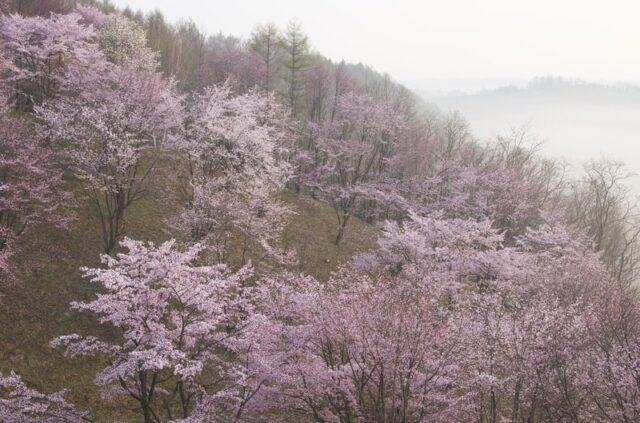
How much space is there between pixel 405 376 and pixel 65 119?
2085 centimetres

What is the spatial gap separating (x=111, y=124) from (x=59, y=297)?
→ 9.08 meters

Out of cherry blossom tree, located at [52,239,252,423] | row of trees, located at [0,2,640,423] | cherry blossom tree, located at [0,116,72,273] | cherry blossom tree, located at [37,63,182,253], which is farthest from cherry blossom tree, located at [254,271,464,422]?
cherry blossom tree, located at [0,116,72,273]

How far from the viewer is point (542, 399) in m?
12.4

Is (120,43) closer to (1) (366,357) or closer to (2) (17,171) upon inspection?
(2) (17,171)

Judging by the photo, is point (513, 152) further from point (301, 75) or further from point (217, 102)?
point (217, 102)

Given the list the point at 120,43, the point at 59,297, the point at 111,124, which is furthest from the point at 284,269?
the point at 120,43

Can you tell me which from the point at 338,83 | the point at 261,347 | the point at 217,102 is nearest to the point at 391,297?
the point at 261,347

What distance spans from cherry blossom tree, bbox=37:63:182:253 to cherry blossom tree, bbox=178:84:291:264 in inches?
94.5

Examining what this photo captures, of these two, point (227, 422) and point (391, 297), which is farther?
point (227, 422)

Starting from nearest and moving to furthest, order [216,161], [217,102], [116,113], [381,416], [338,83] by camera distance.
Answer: [381,416], [116,113], [216,161], [217,102], [338,83]

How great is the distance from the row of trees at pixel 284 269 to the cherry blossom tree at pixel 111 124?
0.19 meters

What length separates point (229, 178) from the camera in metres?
24.3

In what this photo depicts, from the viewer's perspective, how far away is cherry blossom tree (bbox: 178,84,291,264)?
22.0 meters

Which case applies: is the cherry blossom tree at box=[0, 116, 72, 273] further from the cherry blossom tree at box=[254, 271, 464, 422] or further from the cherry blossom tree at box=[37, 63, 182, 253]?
the cherry blossom tree at box=[254, 271, 464, 422]
